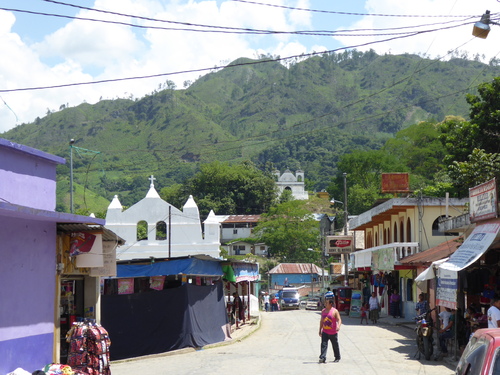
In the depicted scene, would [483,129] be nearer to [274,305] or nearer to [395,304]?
[395,304]

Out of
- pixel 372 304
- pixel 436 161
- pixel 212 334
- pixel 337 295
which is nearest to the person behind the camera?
pixel 212 334

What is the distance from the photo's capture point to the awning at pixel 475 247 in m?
14.7

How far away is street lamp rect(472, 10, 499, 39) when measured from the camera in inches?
552

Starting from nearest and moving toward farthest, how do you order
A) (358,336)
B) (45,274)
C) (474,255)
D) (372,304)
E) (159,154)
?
Result: (45,274) → (474,255) → (358,336) → (372,304) → (159,154)

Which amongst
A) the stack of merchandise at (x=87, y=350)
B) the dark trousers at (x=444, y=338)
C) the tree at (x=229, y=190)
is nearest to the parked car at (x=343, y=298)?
the dark trousers at (x=444, y=338)

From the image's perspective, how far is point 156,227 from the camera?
45656 millimetres

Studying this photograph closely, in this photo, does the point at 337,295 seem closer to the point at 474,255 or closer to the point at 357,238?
the point at 357,238

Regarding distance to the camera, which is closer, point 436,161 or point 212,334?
point 212,334

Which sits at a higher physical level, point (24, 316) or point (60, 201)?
point (60, 201)

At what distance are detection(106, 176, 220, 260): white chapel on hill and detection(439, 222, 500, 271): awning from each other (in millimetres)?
29515

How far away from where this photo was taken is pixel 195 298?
20.7 meters

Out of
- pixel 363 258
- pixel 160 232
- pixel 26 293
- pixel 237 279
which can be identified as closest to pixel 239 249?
pixel 160 232

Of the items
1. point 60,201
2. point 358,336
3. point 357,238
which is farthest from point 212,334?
point 60,201

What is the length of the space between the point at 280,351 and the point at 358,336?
598 cm
